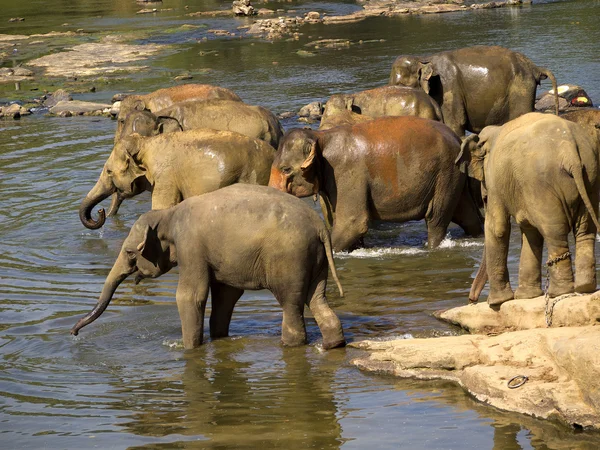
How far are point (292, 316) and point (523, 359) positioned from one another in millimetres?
2113

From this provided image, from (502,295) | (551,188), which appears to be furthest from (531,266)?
(551,188)

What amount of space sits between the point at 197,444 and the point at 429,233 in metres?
5.51

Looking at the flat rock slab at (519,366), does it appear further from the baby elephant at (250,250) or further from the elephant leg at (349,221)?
the elephant leg at (349,221)

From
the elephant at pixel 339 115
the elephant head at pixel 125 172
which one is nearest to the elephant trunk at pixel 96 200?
the elephant head at pixel 125 172

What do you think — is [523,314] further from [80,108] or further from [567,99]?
[80,108]

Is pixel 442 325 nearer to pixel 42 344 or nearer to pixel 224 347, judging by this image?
pixel 224 347

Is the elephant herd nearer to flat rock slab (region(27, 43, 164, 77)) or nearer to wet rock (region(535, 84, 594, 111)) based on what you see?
wet rock (region(535, 84, 594, 111))

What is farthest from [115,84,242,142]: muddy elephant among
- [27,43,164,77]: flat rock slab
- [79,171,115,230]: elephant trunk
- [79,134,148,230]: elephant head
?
[27,43,164,77]: flat rock slab

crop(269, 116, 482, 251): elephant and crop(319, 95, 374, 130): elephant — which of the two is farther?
crop(319, 95, 374, 130): elephant

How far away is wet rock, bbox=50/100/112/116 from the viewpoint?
2369 cm

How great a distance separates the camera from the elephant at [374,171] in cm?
1152

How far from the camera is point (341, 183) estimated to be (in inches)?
460

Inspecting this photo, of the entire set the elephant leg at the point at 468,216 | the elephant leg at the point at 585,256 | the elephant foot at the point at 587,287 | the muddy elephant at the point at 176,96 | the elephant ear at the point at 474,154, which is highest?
the elephant ear at the point at 474,154

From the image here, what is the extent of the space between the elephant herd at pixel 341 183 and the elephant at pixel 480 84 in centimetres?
2
